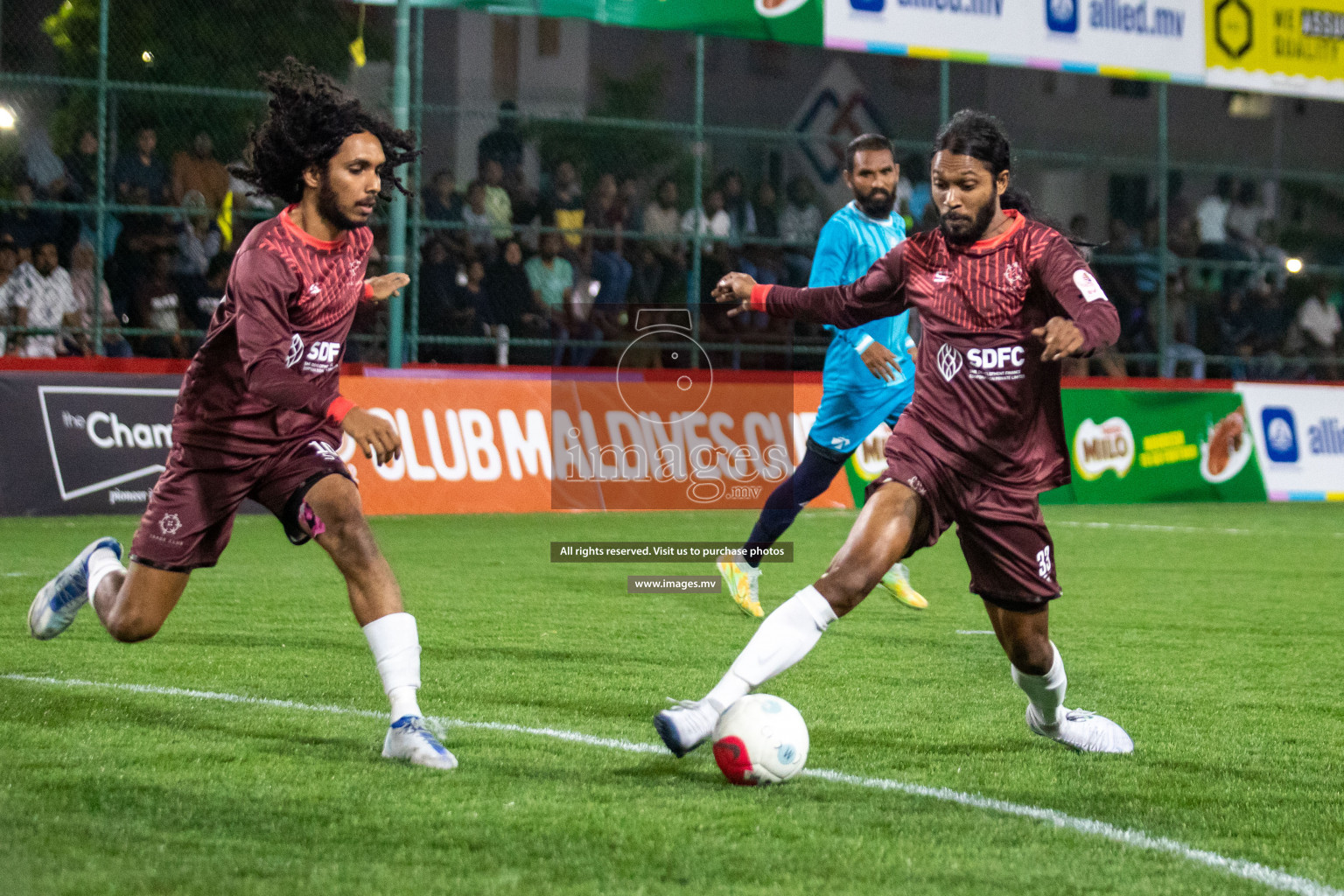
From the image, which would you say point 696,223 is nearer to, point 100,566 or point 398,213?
point 398,213

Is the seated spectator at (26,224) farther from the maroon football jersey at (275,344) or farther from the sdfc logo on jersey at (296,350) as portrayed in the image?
the sdfc logo on jersey at (296,350)

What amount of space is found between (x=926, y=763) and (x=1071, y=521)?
32.4 ft

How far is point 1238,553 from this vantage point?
1152 cm

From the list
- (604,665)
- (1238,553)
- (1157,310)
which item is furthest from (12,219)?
(1157,310)

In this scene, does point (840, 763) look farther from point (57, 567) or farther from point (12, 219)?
point (12, 219)

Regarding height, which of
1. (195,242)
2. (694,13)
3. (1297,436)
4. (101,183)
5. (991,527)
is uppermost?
(694,13)

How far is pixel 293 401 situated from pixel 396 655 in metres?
0.81

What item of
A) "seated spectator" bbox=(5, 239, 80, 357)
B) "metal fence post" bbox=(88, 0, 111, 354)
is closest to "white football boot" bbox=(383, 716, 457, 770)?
"seated spectator" bbox=(5, 239, 80, 357)

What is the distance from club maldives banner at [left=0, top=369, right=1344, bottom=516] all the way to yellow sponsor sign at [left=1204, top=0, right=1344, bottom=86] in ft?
14.9

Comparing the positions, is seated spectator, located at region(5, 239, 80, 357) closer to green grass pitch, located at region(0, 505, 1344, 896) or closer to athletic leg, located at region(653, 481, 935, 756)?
green grass pitch, located at region(0, 505, 1344, 896)

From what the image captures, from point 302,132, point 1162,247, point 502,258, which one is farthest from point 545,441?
point 302,132

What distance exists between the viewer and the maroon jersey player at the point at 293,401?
15.1 ft

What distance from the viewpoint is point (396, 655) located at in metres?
4.66

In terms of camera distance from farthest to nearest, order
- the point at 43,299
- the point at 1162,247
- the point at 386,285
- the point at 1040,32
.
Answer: the point at 1162,247
the point at 1040,32
the point at 43,299
the point at 386,285
